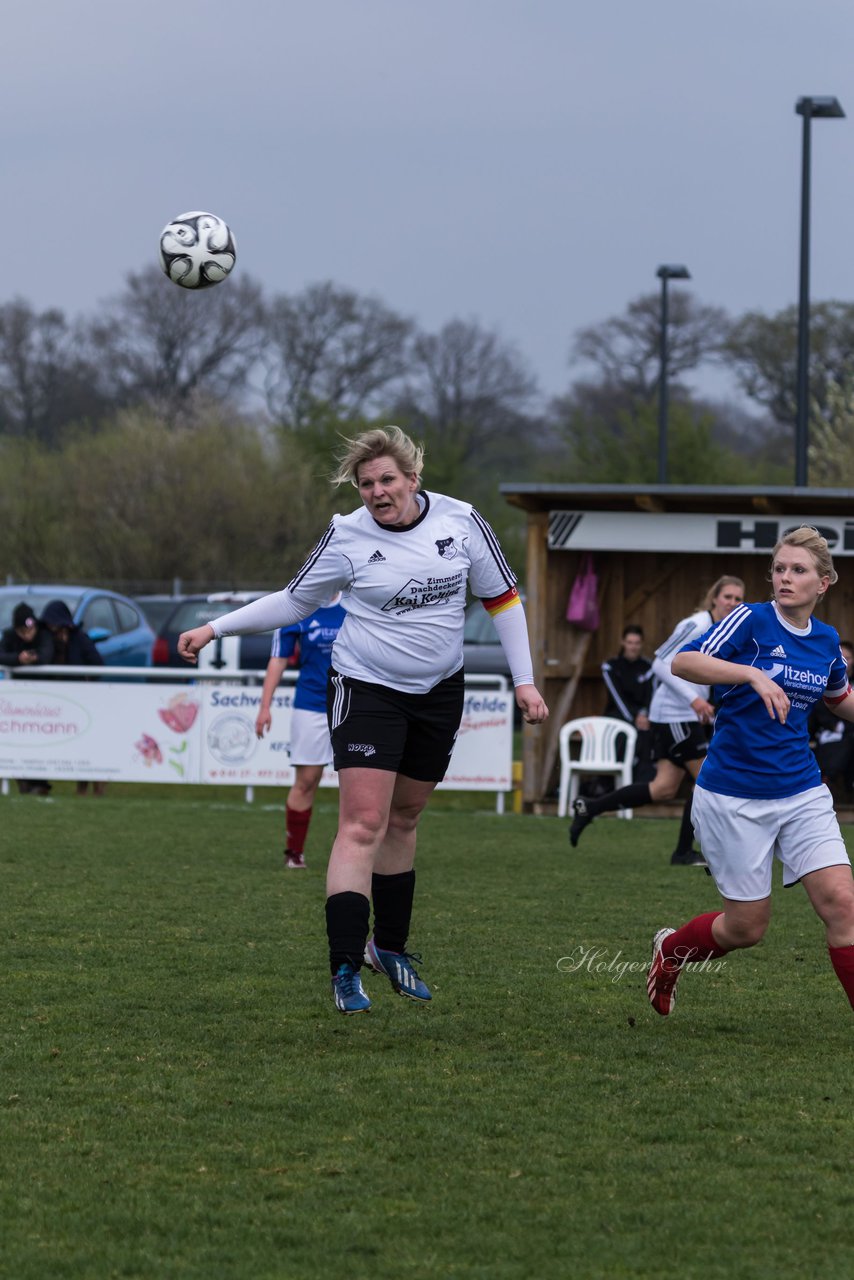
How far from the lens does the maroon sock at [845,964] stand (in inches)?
223

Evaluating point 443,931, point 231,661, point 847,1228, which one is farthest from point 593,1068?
point 231,661

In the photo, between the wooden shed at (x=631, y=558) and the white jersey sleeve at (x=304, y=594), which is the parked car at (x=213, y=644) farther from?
the white jersey sleeve at (x=304, y=594)

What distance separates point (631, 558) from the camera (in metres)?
17.7

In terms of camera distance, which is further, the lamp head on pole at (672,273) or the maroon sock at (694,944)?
the lamp head on pole at (672,273)

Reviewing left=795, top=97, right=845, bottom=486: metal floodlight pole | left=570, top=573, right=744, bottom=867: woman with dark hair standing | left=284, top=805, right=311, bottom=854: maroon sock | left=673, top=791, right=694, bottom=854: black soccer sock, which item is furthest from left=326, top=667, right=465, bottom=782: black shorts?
left=795, top=97, right=845, bottom=486: metal floodlight pole

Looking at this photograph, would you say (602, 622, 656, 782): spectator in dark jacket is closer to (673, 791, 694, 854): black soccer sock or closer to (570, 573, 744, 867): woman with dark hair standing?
(570, 573, 744, 867): woman with dark hair standing

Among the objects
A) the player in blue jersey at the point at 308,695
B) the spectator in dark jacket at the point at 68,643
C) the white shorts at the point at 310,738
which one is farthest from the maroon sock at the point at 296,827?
the spectator in dark jacket at the point at 68,643

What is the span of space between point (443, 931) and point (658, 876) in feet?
9.60

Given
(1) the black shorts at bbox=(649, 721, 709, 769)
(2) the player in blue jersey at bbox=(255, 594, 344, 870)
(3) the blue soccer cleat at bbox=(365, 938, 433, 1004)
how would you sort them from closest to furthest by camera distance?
1. (3) the blue soccer cleat at bbox=(365, 938, 433, 1004)
2. (2) the player in blue jersey at bbox=(255, 594, 344, 870)
3. (1) the black shorts at bbox=(649, 721, 709, 769)

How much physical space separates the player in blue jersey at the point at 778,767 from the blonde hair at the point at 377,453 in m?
1.12

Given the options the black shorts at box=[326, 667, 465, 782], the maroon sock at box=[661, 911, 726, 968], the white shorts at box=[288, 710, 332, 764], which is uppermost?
the black shorts at box=[326, 667, 465, 782]

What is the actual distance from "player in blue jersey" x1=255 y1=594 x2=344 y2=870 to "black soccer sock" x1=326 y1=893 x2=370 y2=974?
4.50 meters

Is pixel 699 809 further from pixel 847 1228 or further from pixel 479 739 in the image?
pixel 479 739

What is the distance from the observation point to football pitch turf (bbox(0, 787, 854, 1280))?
12.3 feet
